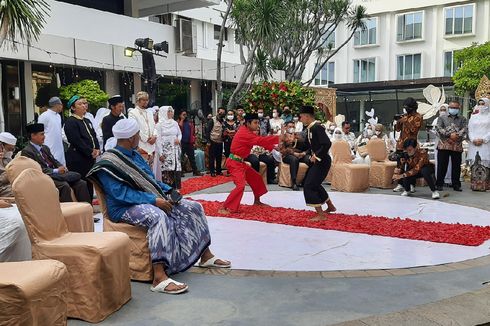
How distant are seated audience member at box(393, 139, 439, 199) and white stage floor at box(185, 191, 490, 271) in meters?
1.45

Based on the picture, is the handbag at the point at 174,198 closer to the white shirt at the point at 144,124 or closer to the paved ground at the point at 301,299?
the paved ground at the point at 301,299

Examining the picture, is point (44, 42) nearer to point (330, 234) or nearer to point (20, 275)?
point (330, 234)

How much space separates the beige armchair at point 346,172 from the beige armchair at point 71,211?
600 cm

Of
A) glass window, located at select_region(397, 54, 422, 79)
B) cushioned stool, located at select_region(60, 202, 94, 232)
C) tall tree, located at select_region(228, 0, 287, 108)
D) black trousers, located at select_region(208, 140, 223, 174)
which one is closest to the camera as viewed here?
cushioned stool, located at select_region(60, 202, 94, 232)

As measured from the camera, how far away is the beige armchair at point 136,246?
446 centimetres

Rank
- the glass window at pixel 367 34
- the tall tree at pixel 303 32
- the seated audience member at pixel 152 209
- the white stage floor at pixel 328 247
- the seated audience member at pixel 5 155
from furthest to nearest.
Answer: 1. the glass window at pixel 367 34
2. the tall tree at pixel 303 32
3. the seated audience member at pixel 5 155
4. the white stage floor at pixel 328 247
5. the seated audience member at pixel 152 209

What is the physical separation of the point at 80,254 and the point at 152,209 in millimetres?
839

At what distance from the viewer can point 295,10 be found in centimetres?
2283

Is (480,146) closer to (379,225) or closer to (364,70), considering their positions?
(379,225)

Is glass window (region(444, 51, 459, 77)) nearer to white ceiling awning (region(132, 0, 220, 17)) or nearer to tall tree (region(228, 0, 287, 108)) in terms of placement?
tall tree (region(228, 0, 287, 108))

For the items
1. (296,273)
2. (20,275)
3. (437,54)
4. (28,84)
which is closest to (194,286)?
(296,273)

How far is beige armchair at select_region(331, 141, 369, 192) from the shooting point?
1002 cm

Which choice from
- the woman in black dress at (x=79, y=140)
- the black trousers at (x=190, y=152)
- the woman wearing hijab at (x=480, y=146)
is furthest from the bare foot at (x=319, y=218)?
the black trousers at (x=190, y=152)

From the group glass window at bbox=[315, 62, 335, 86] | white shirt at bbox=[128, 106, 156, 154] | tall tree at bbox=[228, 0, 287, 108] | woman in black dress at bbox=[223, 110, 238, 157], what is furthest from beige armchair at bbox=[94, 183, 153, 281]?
glass window at bbox=[315, 62, 335, 86]
